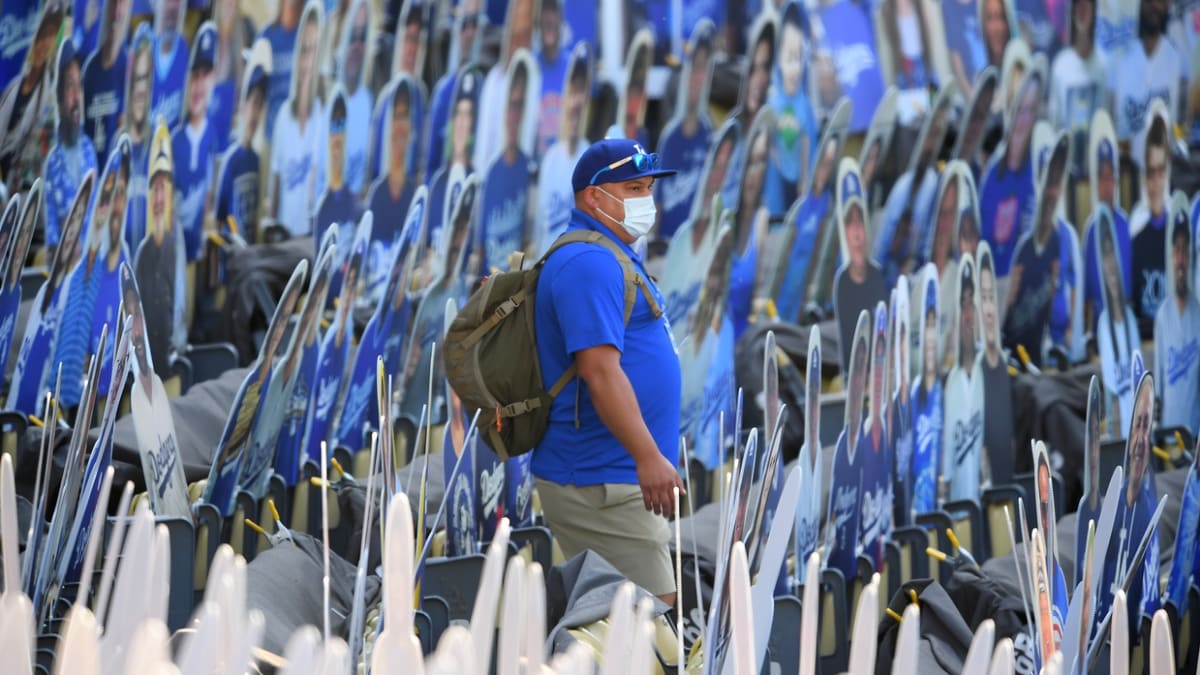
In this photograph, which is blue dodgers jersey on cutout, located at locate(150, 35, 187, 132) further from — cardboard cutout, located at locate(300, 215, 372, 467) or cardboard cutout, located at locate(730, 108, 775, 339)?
cardboard cutout, located at locate(730, 108, 775, 339)

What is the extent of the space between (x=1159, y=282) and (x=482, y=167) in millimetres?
2647

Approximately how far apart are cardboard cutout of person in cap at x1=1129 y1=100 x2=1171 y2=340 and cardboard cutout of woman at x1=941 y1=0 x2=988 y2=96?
2.22 meters

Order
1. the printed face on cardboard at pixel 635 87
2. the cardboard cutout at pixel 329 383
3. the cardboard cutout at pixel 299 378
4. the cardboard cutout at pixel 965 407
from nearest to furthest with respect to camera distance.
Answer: the cardboard cutout at pixel 299 378
the cardboard cutout at pixel 329 383
the cardboard cutout at pixel 965 407
the printed face on cardboard at pixel 635 87

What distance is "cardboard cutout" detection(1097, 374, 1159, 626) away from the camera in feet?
12.9

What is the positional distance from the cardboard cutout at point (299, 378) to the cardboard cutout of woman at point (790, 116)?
11.7 feet

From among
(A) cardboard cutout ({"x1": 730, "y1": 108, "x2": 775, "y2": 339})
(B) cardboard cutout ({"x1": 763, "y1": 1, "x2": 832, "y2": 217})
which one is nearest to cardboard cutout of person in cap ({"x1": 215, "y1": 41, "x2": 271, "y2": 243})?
(A) cardboard cutout ({"x1": 730, "y1": 108, "x2": 775, "y2": 339})

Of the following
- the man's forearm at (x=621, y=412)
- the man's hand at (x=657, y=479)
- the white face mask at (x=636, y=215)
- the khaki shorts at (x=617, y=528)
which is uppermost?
the white face mask at (x=636, y=215)

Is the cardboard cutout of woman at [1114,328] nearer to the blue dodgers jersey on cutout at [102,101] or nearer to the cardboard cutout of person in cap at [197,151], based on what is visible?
the cardboard cutout of person in cap at [197,151]

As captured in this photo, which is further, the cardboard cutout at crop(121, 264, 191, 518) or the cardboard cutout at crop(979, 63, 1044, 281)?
the cardboard cutout at crop(979, 63, 1044, 281)

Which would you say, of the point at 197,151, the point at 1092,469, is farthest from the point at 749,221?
the point at 1092,469

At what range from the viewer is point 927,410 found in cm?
546

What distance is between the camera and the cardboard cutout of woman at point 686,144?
7.81m

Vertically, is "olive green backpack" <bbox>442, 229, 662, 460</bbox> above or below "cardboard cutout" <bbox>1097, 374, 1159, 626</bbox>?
above

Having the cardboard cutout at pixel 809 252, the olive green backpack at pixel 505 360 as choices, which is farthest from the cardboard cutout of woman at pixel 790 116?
the olive green backpack at pixel 505 360
